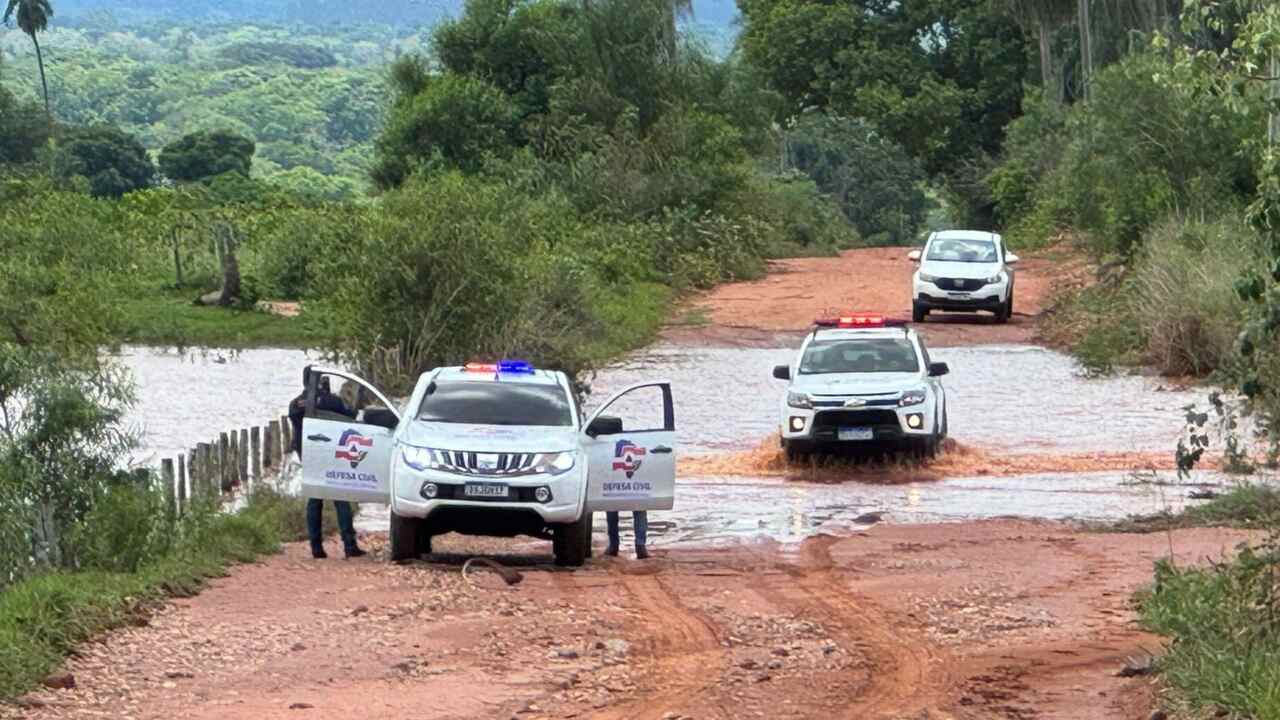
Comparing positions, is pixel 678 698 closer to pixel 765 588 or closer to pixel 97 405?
pixel 765 588

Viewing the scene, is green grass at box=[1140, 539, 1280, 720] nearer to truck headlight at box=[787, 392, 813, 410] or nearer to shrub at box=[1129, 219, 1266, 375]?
truck headlight at box=[787, 392, 813, 410]

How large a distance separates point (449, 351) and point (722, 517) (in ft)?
40.8

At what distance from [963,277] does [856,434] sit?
18961mm

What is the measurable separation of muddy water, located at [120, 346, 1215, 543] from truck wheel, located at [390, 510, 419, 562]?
408 centimetres

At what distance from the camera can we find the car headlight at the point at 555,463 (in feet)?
61.2

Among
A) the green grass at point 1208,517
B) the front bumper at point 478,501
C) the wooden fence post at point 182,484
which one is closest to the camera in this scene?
the front bumper at point 478,501

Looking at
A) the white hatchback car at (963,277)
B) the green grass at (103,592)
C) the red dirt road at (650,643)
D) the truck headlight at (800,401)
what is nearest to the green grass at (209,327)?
the white hatchback car at (963,277)

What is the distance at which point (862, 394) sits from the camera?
90.3 feet

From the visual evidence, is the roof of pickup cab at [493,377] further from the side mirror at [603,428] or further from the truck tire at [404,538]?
the truck tire at [404,538]

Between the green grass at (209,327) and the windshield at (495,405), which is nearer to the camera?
the windshield at (495,405)

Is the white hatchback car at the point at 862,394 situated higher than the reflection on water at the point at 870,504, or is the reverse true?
the white hatchback car at the point at 862,394

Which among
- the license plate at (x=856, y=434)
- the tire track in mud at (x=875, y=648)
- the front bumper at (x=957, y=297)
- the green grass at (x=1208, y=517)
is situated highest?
the front bumper at (x=957, y=297)

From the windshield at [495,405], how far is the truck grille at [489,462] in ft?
2.79

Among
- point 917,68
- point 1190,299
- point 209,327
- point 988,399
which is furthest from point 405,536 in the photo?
point 917,68
